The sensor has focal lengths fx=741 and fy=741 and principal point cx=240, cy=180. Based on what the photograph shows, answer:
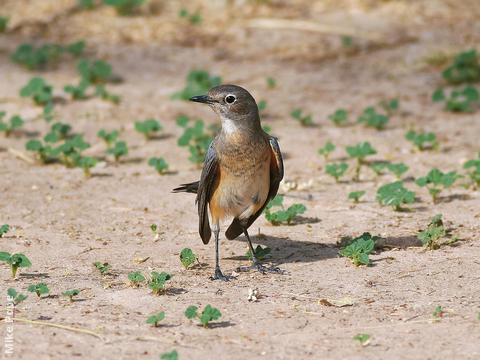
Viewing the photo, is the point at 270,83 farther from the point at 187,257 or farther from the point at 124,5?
the point at 187,257

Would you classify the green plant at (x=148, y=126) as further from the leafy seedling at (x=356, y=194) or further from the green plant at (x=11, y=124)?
the leafy seedling at (x=356, y=194)

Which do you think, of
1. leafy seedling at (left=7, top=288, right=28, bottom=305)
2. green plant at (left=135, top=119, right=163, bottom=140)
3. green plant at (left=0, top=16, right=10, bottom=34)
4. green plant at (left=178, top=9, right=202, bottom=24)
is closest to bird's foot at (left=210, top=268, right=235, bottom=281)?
leafy seedling at (left=7, top=288, right=28, bottom=305)

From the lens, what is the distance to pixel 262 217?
7090 millimetres

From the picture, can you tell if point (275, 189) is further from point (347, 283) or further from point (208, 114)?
point (208, 114)

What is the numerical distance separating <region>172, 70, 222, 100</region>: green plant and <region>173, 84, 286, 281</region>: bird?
3.90 metres

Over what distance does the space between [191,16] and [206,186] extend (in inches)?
287

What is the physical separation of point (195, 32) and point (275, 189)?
668 cm

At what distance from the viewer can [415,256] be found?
19.3 ft

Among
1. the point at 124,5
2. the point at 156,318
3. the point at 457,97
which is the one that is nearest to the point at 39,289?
the point at 156,318

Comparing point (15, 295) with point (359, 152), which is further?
point (359, 152)

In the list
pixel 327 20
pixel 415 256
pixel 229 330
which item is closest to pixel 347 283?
pixel 415 256

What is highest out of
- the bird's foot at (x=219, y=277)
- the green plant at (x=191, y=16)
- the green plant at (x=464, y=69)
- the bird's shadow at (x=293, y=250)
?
the green plant at (x=191, y=16)

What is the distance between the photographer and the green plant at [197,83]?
9.76 metres

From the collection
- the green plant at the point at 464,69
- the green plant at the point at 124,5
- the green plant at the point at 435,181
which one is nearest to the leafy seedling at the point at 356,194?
the green plant at the point at 435,181
